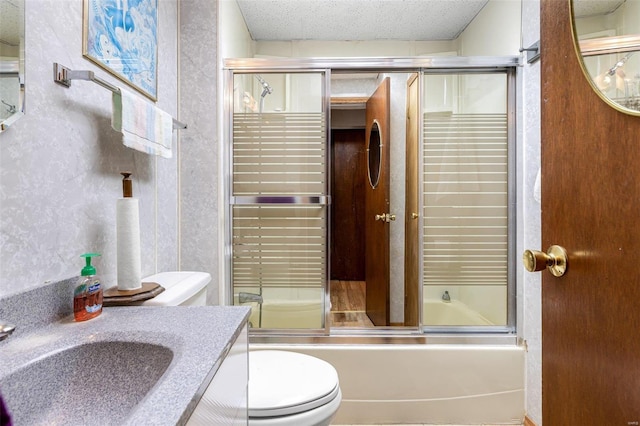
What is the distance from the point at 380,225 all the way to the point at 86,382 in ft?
6.85

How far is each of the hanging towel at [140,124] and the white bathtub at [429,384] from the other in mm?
1241

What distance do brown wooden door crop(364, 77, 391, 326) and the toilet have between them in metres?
1.29

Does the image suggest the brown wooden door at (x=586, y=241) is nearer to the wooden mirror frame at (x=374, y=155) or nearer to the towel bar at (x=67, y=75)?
the towel bar at (x=67, y=75)

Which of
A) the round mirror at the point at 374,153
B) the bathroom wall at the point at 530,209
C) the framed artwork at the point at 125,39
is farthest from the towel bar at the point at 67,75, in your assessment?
the round mirror at the point at 374,153

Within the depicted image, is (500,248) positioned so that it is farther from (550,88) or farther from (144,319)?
(144,319)

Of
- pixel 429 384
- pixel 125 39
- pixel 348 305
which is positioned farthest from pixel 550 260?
pixel 348 305

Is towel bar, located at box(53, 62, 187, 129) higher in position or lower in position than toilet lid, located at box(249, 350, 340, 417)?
higher

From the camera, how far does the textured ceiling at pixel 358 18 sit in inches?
81.3

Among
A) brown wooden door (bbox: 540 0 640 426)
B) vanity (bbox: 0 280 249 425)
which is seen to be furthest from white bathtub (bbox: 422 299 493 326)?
vanity (bbox: 0 280 249 425)

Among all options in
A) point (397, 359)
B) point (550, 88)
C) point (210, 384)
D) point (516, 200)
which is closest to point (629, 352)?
point (550, 88)

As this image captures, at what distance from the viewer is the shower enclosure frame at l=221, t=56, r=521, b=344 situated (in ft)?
5.66

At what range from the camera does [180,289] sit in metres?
1.09

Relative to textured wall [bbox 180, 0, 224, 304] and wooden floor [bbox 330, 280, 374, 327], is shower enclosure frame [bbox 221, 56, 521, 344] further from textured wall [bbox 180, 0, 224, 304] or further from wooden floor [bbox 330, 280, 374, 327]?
wooden floor [bbox 330, 280, 374, 327]

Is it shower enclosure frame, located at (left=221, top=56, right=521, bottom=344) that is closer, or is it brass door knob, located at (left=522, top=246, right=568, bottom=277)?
brass door knob, located at (left=522, top=246, right=568, bottom=277)
